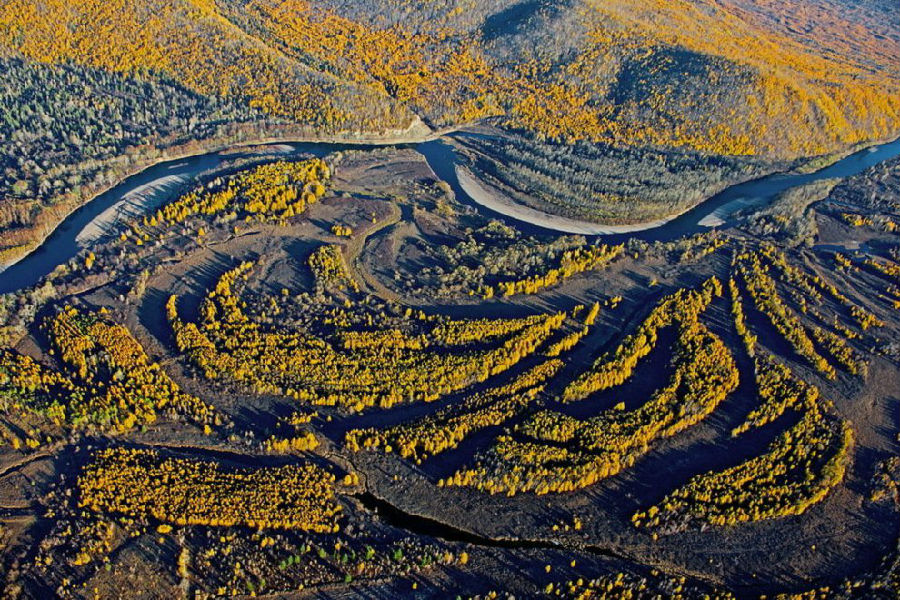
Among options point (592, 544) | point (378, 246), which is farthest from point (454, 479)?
point (378, 246)

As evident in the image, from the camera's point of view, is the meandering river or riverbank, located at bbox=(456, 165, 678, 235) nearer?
the meandering river

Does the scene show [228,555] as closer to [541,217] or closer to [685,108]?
[541,217]

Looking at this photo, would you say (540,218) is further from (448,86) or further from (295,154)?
(448,86)

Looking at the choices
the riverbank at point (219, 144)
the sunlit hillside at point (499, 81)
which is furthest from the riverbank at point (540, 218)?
the sunlit hillside at point (499, 81)

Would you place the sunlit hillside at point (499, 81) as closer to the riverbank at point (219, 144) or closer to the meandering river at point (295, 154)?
the riverbank at point (219, 144)

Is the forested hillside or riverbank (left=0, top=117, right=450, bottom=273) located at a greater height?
→ the forested hillside

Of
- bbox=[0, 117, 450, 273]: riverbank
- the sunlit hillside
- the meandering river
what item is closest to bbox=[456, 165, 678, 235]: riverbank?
the meandering river

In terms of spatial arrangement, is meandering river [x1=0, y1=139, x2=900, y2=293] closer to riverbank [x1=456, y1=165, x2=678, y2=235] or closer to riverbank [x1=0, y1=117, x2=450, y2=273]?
riverbank [x1=456, y1=165, x2=678, y2=235]

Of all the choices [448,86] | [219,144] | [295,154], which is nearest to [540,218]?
[295,154]
